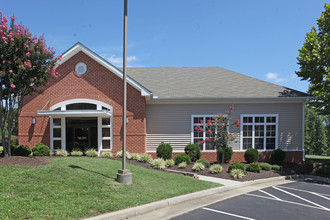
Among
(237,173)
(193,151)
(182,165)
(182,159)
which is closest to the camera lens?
(237,173)

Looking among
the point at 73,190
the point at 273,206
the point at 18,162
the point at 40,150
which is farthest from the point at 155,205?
the point at 40,150

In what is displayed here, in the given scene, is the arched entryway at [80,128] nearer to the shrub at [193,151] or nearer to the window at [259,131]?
the shrub at [193,151]

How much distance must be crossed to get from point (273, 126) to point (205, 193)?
34.0ft

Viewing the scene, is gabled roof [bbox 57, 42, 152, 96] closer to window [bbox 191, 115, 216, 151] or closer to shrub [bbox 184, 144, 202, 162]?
window [bbox 191, 115, 216, 151]

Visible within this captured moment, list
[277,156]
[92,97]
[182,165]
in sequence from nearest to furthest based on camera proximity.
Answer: [182,165]
[277,156]
[92,97]

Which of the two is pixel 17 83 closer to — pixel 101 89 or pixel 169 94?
pixel 101 89

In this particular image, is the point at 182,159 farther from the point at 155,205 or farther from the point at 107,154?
the point at 155,205

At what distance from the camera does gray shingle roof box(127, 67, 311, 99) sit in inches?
695

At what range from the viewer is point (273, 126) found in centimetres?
1778

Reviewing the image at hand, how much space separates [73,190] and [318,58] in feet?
49.6

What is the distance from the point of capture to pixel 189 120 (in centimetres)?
1769

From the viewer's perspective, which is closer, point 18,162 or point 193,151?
point 18,162

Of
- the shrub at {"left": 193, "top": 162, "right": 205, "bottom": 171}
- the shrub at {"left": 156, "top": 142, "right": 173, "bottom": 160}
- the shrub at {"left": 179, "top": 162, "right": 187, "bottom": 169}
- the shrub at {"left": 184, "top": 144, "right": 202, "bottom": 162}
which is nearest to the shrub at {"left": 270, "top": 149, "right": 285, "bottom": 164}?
the shrub at {"left": 184, "top": 144, "right": 202, "bottom": 162}

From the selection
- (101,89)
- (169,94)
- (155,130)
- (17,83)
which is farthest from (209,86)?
(17,83)
